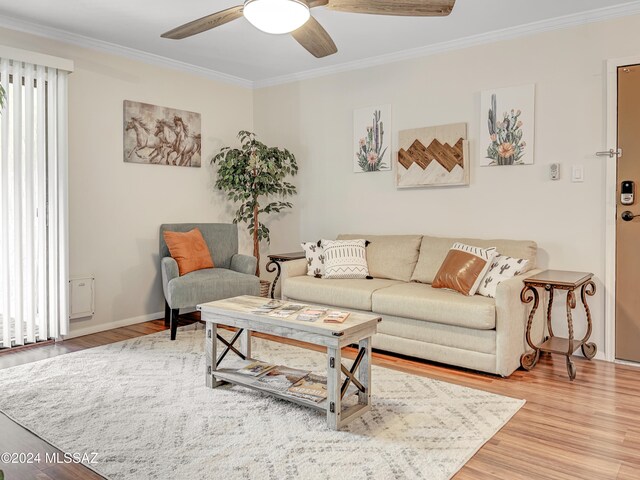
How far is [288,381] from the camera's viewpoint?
2.69m

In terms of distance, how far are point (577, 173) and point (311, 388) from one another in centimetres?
251

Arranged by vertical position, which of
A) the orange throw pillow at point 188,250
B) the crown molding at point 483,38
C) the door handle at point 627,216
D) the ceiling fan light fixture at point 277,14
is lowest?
the orange throw pillow at point 188,250

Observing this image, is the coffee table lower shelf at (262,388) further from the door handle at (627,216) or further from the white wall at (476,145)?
the door handle at (627,216)

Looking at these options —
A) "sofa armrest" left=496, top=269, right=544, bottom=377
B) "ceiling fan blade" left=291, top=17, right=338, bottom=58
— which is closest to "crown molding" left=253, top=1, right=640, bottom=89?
"ceiling fan blade" left=291, top=17, right=338, bottom=58

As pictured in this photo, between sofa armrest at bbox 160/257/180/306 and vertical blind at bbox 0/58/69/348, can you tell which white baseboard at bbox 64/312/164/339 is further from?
sofa armrest at bbox 160/257/180/306

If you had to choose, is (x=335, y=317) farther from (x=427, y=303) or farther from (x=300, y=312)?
(x=427, y=303)

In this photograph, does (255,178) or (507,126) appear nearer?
(507,126)

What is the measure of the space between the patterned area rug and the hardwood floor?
0.08 metres

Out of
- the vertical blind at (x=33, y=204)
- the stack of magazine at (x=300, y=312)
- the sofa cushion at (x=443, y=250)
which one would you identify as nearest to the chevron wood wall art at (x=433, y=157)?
the sofa cushion at (x=443, y=250)

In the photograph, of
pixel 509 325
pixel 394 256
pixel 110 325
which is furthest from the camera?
pixel 110 325

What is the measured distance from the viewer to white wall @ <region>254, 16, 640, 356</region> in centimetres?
355

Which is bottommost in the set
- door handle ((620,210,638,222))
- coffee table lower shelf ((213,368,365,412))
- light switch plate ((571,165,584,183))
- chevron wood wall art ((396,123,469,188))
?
coffee table lower shelf ((213,368,365,412))

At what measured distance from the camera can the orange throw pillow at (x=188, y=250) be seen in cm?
434

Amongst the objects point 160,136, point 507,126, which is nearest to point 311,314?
point 507,126
